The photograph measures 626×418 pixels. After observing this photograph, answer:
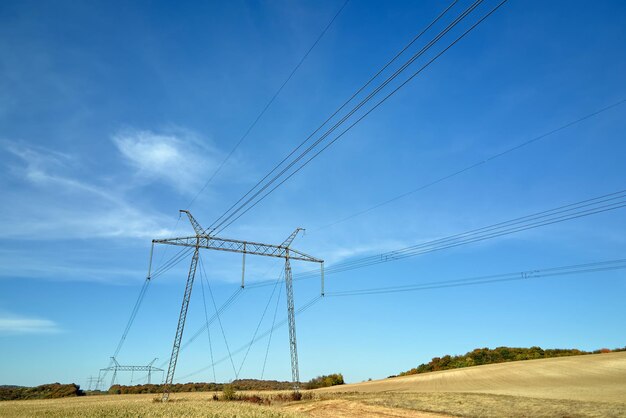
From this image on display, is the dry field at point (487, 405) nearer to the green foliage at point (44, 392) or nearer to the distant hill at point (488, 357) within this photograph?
the distant hill at point (488, 357)

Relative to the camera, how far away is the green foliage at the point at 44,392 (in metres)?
88.9

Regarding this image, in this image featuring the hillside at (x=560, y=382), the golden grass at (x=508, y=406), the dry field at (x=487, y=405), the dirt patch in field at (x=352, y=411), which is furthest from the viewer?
the hillside at (x=560, y=382)

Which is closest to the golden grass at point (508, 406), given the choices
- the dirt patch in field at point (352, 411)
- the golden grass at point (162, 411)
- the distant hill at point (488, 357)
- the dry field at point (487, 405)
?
the dry field at point (487, 405)

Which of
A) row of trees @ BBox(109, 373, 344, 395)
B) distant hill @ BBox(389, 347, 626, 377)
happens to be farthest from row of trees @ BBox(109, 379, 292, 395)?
distant hill @ BBox(389, 347, 626, 377)

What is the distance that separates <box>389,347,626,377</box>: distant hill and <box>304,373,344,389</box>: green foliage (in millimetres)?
19201

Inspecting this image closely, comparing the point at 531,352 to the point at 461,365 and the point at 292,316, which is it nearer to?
the point at 461,365

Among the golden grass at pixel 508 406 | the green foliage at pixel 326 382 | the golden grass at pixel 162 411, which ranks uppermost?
the green foliage at pixel 326 382

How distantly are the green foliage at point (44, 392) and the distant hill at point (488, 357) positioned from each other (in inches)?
2896

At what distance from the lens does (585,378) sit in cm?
4347

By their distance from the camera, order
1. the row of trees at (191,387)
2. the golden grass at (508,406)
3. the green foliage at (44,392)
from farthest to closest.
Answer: the row of trees at (191,387)
the green foliage at (44,392)
the golden grass at (508,406)

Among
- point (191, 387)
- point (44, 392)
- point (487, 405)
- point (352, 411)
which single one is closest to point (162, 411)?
point (352, 411)

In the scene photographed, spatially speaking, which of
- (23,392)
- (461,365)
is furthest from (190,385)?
(461,365)

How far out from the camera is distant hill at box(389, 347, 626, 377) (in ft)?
298

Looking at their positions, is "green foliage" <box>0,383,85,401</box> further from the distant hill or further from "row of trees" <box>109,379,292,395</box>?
the distant hill
